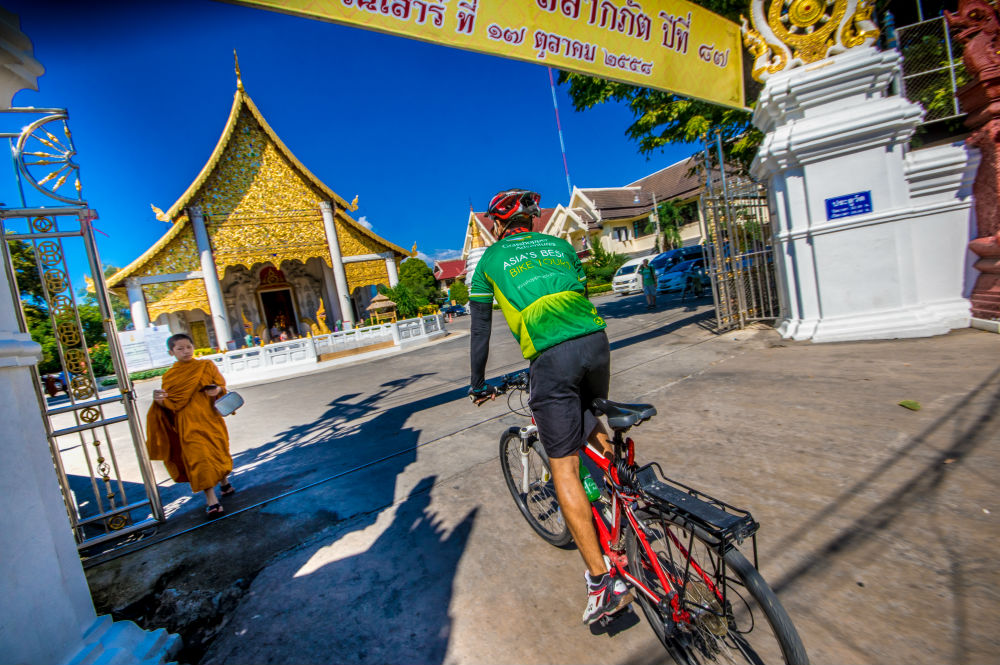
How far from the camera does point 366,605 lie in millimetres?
2188

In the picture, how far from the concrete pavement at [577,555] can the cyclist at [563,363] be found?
1.02 feet

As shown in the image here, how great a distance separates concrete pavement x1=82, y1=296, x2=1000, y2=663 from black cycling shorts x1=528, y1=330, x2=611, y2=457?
773 mm

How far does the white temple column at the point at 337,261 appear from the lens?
62.2ft

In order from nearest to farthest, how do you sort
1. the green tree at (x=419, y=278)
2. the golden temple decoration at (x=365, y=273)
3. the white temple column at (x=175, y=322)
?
1. the white temple column at (x=175, y=322)
2. the golden temple decoration at (x=365, y=273)
3. the green tree at (x=419, y=278)

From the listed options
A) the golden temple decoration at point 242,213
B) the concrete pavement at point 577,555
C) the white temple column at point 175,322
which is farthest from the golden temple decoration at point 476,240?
the concrete pavement at point 577,555

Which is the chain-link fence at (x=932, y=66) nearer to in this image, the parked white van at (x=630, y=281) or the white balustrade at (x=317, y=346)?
the parked white van at (x=630, y=281)

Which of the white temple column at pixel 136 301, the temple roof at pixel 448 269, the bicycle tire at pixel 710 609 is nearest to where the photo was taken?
the bicycle tire at pixel 710 609

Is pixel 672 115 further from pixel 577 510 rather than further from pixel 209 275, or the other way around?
pixel 209 275

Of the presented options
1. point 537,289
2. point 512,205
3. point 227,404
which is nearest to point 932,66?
point 512,205

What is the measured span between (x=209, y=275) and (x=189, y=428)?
53.7 feet

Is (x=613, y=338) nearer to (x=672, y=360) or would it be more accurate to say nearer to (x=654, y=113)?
(x=672, y=360)

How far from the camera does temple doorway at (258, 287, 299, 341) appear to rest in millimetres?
22016

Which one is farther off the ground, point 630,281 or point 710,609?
point 630,281

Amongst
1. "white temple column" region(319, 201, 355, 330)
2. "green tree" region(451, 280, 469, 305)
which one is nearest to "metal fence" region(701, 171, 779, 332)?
"white temple column" region(319, 201, 355, 330)
